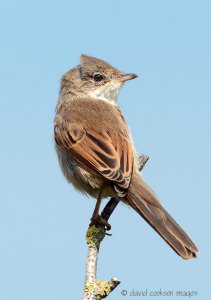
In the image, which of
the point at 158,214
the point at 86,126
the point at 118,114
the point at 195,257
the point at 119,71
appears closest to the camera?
the point at 195,257

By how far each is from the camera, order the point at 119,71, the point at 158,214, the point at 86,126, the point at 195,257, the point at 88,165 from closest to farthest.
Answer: the point at 195,257
the point at 158,214
the point at 88,165
the point at 86,126
the point at 119,71

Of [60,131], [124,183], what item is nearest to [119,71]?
[60,131]

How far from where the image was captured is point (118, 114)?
26.3ft

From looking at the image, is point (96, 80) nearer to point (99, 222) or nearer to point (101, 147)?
point (101, 147)

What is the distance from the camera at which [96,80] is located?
879 cm

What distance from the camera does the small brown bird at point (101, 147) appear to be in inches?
257

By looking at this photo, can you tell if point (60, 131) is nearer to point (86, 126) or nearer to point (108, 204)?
point (86, 126)

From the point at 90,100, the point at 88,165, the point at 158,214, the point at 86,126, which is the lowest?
the point at 158,214

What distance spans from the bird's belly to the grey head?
3.87 ft

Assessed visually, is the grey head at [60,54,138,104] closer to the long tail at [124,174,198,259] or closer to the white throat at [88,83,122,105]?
the white throat at [88,83,122,105]

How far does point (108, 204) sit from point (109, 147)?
62 centimetres

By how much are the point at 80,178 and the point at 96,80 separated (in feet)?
6.58

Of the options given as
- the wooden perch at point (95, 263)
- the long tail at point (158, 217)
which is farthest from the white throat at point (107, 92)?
the long tail at point (158, 217)

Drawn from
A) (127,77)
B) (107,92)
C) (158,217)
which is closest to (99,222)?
(158,217)
